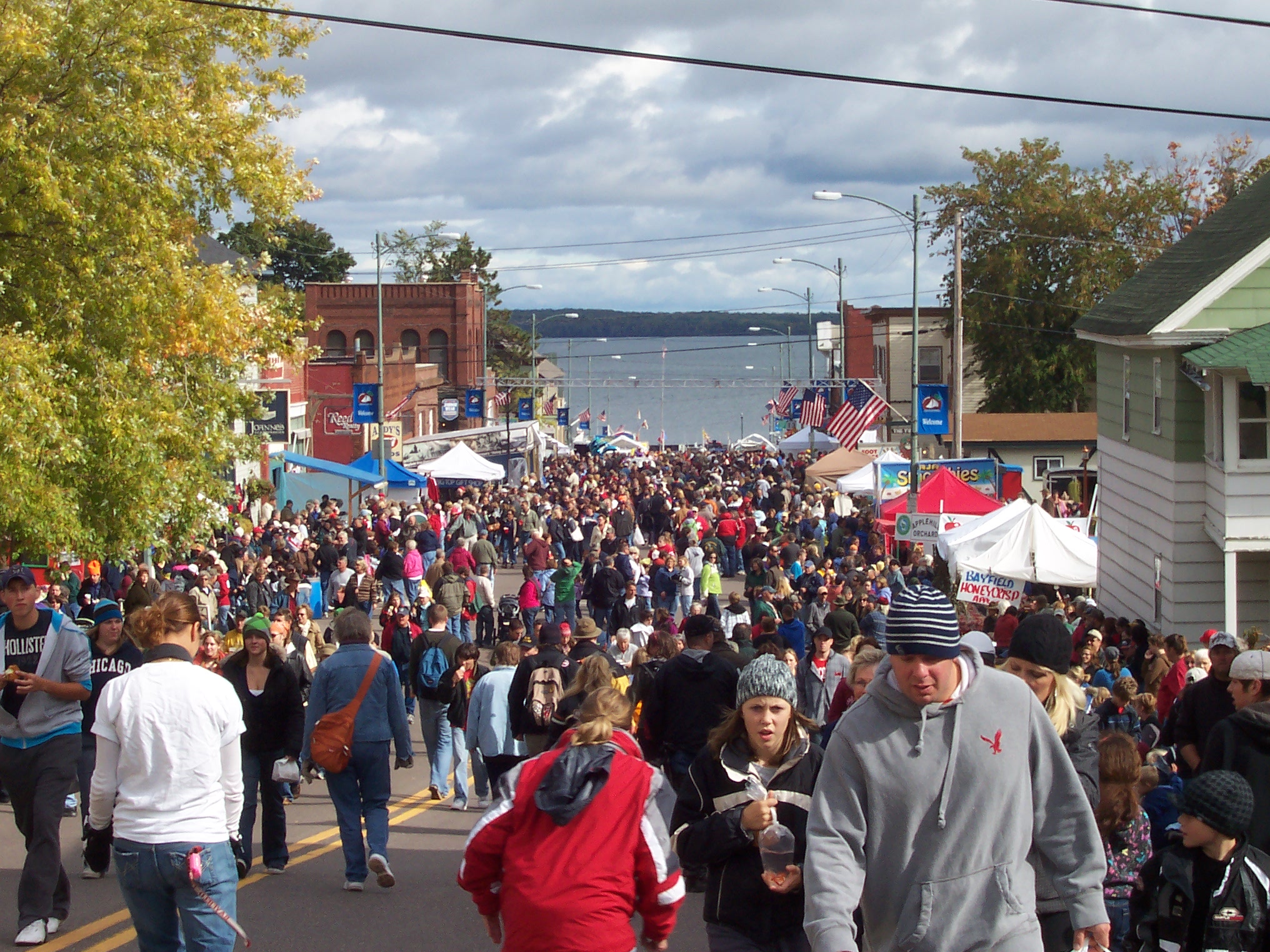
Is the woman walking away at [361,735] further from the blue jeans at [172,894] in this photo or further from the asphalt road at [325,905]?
the blue jeans at [172,894]

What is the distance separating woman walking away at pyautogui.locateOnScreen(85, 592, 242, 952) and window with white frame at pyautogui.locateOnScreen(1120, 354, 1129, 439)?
17.4 meters

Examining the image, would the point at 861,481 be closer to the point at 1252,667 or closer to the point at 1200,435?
the point at 1200,435

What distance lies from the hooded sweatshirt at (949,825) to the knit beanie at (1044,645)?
1816mm

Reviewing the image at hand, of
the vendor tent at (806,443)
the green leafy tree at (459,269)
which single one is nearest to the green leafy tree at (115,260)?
the vendor tent at (806,443)

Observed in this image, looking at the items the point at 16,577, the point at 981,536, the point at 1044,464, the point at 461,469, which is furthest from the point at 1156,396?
the point at 461,469

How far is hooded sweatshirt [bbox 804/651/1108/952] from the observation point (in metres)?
3.63

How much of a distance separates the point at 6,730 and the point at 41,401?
6.81 m

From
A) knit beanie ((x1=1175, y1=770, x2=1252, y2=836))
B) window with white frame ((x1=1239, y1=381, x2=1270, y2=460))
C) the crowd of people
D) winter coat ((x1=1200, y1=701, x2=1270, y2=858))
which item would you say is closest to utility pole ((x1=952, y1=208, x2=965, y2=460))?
window with white frame ((x1=1239, y1=381, x2=1270, y2=460))

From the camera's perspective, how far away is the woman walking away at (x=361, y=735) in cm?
808

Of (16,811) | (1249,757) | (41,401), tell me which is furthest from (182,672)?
(41,401)

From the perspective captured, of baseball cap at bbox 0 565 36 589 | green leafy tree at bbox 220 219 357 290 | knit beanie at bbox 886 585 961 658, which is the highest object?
green leafy tree at bbox 220 219 357 290

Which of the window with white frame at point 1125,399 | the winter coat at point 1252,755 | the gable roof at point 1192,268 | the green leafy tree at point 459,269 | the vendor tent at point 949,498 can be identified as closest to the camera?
the winter coat at point 1252,755

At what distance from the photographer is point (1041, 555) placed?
778 inches

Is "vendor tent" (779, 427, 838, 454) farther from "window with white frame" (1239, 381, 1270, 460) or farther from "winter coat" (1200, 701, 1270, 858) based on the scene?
"winter coat" (1200, 701, 1270, 858)
